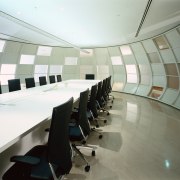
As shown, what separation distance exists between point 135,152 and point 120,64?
9213 mm

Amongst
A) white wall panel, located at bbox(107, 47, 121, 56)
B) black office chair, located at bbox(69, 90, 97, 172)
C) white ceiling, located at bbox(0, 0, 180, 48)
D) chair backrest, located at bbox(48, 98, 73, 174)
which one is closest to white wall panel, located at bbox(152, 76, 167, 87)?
white ceiling, located at bbox(0, 0, 180, 48)

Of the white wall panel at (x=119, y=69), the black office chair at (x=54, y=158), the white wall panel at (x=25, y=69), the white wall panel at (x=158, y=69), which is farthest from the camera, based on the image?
the white wall panel at (x=119, y=69)

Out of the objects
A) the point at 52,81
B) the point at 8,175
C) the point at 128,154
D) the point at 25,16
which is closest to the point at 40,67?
the point at 52,81

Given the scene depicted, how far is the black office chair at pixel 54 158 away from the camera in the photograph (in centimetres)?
154

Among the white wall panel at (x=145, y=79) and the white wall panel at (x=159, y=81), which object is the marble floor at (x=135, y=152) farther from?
the white wall panel at (x=145, y=79)

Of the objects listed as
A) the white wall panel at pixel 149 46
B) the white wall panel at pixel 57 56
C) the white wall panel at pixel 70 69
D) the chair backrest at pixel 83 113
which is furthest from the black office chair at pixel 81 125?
the white wall panel at pixel 70 69

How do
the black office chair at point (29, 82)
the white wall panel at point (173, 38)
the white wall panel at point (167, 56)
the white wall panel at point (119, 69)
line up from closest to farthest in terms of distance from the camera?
the black office chair at point (29, 82) → the white wall panel at point (173, 38) → the white wall panel at point (167, 56) → the white wall panel at point (119, 69)

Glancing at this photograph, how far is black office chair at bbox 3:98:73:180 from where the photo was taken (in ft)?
5.05

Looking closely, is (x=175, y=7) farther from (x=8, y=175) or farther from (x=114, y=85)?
(x=114, y=85)

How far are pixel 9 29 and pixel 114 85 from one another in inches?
296

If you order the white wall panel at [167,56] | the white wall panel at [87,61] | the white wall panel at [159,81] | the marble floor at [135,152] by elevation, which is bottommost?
the marble floor at [135,152]

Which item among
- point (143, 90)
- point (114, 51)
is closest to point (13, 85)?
point (143, 90)

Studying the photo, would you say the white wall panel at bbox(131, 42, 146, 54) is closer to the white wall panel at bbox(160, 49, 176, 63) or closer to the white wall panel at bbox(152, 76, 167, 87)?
the white wall panel at bbox(152, 76, 167, 87)

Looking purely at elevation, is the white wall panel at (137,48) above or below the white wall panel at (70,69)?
above
